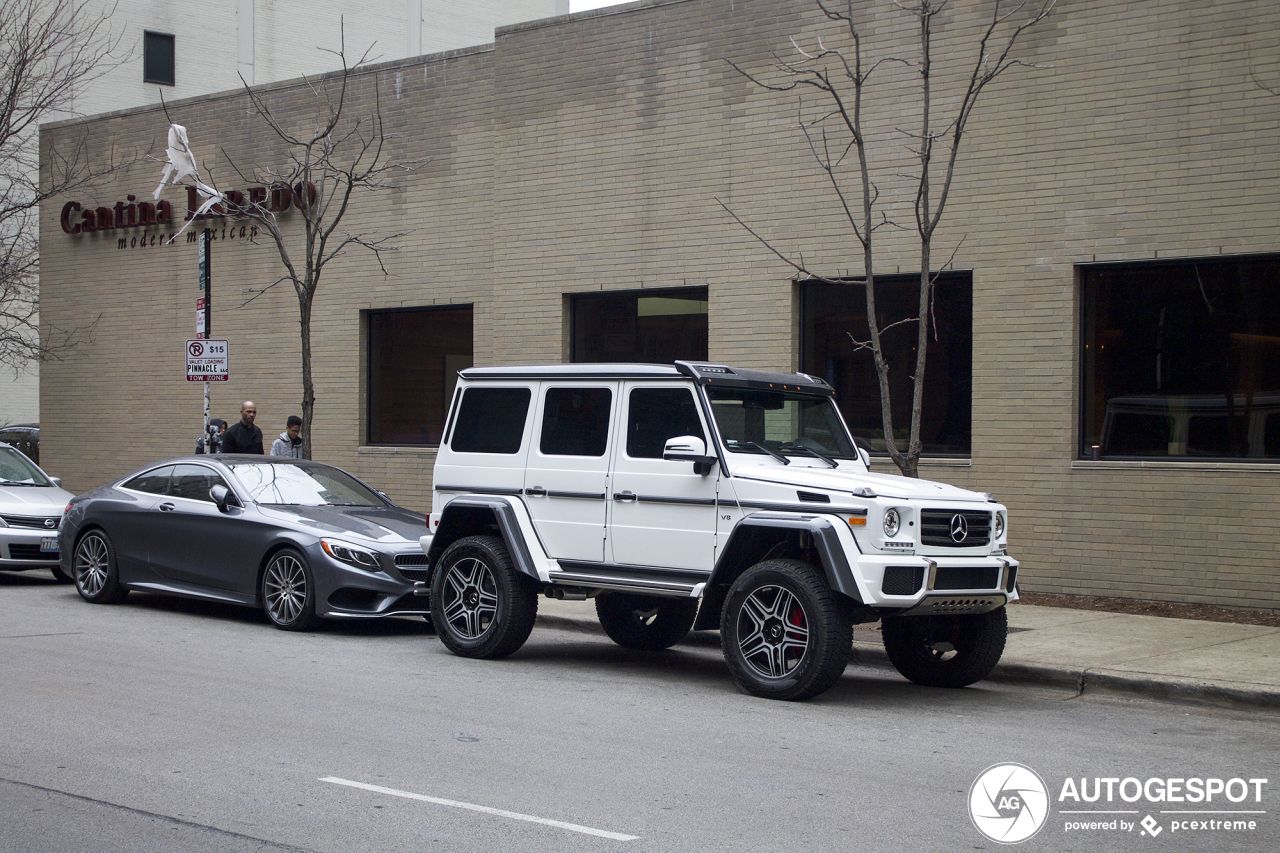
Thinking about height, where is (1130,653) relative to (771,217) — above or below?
below

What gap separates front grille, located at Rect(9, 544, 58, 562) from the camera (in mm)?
14461

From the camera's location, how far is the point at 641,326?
16.3 meters

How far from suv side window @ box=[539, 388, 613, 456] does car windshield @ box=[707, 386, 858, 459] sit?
0.88 metres

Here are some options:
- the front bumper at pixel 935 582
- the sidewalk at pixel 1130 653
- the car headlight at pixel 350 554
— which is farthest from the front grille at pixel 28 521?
the front bumper at pixel 935 582

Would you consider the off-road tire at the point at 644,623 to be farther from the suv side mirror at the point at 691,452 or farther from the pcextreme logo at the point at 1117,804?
the pcextreme logo at the point at 1117,804

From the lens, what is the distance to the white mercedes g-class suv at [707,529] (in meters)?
8.10

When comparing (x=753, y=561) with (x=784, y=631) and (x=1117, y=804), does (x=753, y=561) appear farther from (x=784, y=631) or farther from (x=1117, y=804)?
(x=1117, y=804)

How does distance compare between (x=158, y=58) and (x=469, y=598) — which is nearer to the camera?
(x=469, y=598)

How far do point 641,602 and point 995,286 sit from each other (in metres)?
5.77

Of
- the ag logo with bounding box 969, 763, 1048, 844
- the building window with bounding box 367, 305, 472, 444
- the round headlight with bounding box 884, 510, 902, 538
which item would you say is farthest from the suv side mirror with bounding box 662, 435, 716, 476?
the building window with bounding box 367, 305, 472, 444

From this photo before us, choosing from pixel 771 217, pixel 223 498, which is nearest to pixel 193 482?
pixel 223 498

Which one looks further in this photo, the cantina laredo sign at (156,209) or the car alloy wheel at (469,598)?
the cantina laredo sign at (156,209)

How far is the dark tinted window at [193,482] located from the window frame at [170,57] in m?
26.8

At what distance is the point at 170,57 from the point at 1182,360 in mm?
31468
